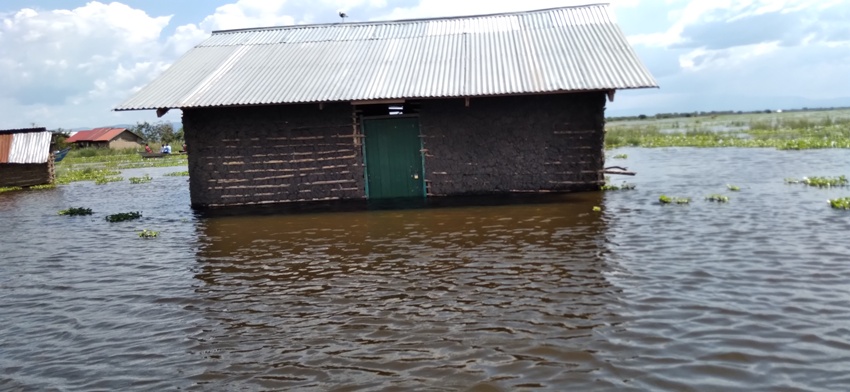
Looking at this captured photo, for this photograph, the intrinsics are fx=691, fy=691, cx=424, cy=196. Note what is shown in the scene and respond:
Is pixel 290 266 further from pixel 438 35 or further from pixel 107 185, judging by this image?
pixel 107 185

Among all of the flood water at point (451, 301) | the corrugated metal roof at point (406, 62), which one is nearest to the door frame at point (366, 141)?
the corrugated metal roof at point (406, 62)

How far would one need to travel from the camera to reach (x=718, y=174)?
19797mm

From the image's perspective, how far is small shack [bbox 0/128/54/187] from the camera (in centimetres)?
2805

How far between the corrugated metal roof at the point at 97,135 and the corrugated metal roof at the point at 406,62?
180ft

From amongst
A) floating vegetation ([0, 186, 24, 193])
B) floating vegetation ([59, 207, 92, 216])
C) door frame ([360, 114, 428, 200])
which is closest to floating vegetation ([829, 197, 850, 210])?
door frame ([360, 114, 428, 200])

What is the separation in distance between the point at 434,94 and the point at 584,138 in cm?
356

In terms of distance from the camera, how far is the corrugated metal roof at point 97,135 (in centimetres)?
6956

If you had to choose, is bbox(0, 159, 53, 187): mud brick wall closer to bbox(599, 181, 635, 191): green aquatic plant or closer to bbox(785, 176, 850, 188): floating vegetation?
bbox(599, 181, 635, 191): green aquatic plant

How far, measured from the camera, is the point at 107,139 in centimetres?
6894

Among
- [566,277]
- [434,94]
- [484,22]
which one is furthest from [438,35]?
[566,277]

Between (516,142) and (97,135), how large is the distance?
66451mm

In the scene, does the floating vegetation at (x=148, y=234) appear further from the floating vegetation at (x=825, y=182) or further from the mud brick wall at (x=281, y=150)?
the floating vegetation at (x=825, y=182)

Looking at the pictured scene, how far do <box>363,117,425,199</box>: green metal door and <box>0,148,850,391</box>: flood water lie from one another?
7.56 ft

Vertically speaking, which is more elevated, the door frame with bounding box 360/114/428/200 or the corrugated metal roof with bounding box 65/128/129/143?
the corrugated metal roof with bounding box 65/128/129/143
